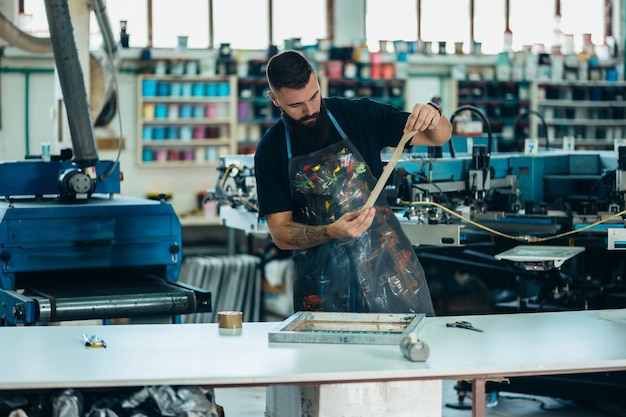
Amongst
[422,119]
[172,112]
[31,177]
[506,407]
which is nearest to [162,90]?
[172,112]

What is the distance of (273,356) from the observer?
273cm

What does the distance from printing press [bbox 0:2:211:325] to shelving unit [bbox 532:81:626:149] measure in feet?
23.4

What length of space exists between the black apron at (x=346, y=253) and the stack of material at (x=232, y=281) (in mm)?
4583

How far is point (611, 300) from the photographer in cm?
486

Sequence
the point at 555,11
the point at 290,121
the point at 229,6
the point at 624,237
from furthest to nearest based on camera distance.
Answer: the point at 555,11
the point at 229,6
the point at 624,237
the point at 290,121

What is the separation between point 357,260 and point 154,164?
594cm

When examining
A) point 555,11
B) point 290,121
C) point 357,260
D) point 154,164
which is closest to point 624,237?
point 357,260

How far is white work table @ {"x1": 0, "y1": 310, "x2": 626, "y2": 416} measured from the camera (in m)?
2.53

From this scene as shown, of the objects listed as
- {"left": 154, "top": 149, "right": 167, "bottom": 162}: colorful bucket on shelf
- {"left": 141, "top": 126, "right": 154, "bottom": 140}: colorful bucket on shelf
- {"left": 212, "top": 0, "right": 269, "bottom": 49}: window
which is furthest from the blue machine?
{"left": 212, "top": 0, "right": 269, "bottom": 49}: window

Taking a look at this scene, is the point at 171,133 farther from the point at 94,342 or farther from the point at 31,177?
the point at 94,342

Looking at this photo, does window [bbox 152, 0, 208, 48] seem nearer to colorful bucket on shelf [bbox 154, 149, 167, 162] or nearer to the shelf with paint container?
the shelf with paint container

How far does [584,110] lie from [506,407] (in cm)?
676

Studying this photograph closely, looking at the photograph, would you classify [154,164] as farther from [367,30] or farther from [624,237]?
[624,237]

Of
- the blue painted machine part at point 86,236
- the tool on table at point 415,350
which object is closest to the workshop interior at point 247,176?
the blue painted machine part at point 86,236
